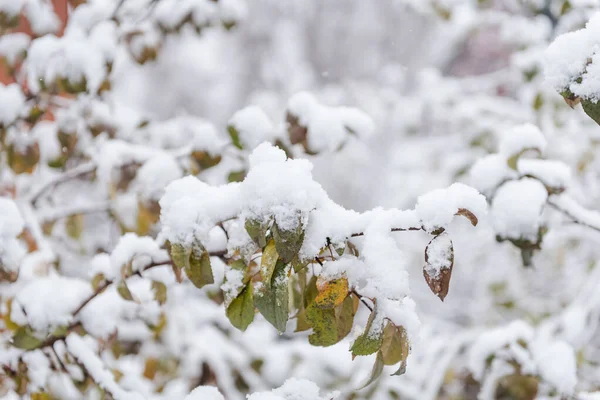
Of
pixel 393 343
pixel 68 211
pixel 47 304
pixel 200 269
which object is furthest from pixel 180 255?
pixel 68 211

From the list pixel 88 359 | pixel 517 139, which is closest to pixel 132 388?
pixel 88 359

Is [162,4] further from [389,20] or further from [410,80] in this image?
[389,20]

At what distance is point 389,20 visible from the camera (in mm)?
4348

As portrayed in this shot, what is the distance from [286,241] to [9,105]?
2.54 feet

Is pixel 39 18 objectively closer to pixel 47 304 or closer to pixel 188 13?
pixel 188 13

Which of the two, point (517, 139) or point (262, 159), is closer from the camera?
point (262, 159)

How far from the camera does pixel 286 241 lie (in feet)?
1.51

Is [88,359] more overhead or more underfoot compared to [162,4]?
more underfoot

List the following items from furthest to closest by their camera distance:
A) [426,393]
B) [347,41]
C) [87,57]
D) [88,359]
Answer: [347,41] < [426,393] < [87,57] < [88,359]

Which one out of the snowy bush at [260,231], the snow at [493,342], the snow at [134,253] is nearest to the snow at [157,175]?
the snowy bush at [260,231]

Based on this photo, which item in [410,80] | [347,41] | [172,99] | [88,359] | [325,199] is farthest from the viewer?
[172,99]

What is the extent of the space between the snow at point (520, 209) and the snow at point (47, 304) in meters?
0.62

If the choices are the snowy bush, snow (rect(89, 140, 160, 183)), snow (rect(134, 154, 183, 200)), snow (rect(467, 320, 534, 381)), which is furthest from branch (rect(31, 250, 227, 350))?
snow (rect(467, 320, 534, 381))

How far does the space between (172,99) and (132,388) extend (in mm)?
4569
